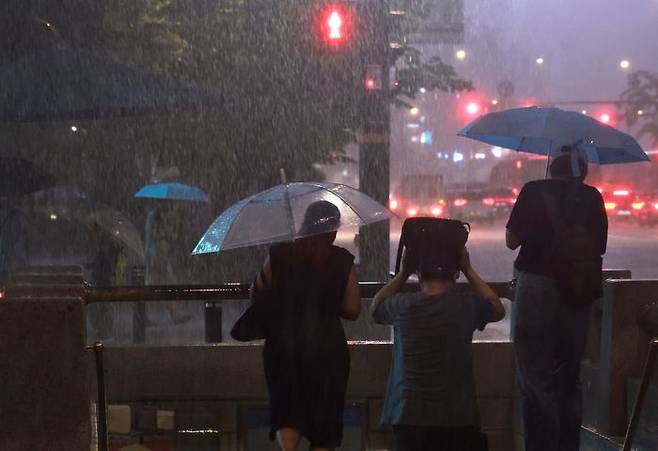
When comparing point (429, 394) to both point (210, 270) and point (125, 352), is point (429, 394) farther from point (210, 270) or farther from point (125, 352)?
point (210, 270)

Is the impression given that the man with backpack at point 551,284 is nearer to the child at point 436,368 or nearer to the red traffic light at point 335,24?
the child at point 436,368

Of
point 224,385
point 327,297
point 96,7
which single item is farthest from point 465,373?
point 96,7

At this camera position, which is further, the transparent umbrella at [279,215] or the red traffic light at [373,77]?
the red traffic light at [373,77]

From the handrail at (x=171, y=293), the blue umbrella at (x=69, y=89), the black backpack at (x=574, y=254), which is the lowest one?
the handrail at (x=171, y=293)

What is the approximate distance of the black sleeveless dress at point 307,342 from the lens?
4219 mm

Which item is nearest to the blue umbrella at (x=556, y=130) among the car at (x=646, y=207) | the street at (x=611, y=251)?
the street at (x=611, y=251)

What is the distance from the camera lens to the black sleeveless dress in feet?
13.8

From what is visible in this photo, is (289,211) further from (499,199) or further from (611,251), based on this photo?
(499,199)

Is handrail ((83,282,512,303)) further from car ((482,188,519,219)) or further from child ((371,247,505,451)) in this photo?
car ((482,188,519,219))

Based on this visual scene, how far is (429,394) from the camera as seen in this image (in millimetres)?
3969

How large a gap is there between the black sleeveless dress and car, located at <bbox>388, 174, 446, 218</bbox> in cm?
3027

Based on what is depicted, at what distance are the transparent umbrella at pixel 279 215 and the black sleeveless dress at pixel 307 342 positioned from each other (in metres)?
0.21

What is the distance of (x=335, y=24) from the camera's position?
10961 mm

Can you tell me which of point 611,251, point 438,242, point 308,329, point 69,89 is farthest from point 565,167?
point 611,251
